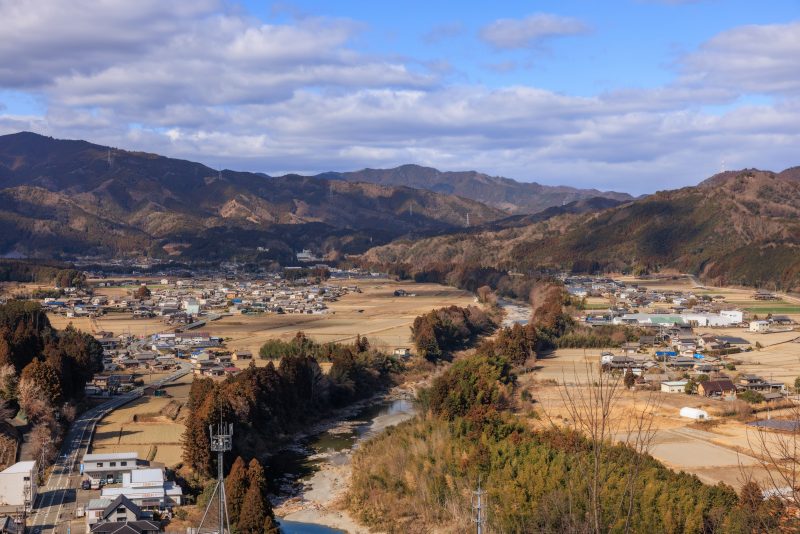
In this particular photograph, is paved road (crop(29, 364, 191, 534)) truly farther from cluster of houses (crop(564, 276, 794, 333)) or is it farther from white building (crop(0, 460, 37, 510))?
cluster of houses (crop(564, 276, 794, 333))

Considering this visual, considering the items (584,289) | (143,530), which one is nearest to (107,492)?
(143,530)

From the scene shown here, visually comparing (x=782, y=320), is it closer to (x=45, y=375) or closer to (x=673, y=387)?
(x=673, y=387)

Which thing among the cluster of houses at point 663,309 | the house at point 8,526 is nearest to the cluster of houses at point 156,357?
the house at point 8,526

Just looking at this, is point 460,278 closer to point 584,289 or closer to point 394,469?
point 584,289

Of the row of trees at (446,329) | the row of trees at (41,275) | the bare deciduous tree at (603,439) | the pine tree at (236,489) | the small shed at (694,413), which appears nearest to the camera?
the bare deciduous tree at (603,439)

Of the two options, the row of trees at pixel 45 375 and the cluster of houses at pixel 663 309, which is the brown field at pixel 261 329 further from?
the cluster of houses at pixel 663 309

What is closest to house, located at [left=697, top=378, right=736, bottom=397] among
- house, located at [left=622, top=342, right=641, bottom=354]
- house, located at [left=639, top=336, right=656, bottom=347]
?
house, located at [left=622, top=342, right=641, bottom=354]
